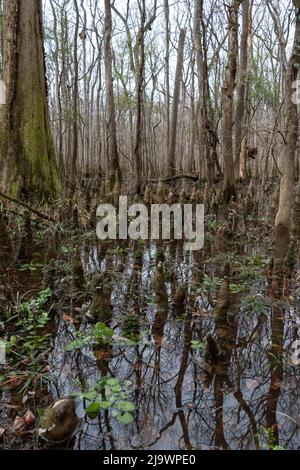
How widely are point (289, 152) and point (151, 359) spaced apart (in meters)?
2.14

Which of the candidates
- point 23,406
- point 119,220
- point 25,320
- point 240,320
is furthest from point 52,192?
point 23,406

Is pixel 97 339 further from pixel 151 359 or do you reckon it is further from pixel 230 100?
pixel 230 100

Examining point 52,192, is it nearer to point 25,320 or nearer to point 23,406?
point 25,320

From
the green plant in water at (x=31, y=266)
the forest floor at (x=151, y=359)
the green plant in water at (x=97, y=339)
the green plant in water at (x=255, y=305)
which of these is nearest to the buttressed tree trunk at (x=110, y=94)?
the green plant in water at (x=31, y=266)

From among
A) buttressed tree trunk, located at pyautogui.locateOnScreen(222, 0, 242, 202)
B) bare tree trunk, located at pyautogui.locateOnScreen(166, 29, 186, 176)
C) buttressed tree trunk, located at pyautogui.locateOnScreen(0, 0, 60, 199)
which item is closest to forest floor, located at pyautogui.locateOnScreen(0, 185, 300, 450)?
buttressed tree trunk, located at pyautogui.locateOnScreen(0, 0, 60, 199)

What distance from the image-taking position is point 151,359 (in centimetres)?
209

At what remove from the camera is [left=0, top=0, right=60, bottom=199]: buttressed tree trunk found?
211 inches

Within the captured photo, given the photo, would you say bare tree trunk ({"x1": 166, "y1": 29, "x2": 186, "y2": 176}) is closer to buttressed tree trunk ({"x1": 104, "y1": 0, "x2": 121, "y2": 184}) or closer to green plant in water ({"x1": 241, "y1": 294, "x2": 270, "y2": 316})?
buttressed tree trunk ({"x1": 104, "y1": 0, "x2": 121, "y2": 184})

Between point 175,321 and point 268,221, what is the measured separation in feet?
11.4

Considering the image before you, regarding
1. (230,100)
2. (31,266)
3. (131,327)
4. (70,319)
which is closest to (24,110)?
(31,266)

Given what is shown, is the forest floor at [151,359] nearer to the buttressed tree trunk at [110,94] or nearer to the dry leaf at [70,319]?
the dry leaf at [70,319]

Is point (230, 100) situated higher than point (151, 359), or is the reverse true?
point (230, 100)

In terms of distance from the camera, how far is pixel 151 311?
2660 millimetres

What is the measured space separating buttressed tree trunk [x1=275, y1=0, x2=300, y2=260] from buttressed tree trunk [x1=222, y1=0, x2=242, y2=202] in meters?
2.96
